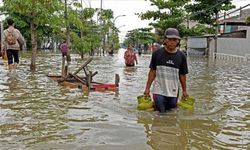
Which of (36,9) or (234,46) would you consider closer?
(36,9)

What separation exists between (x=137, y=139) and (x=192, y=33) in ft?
123

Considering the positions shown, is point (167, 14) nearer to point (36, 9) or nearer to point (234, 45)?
point (234, 45)

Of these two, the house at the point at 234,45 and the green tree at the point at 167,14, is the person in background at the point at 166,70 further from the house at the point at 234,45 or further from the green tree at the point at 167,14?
the green tree at the point at 167,14

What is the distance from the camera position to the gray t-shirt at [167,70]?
22.2ft

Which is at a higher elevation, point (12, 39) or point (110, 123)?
point (12, 39)

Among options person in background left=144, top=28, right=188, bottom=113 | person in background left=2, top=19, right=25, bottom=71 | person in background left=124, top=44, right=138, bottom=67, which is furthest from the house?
person in background left=144, top=28, right=188, bottom=113

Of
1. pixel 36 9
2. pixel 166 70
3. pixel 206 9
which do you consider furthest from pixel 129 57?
pixel 206 9

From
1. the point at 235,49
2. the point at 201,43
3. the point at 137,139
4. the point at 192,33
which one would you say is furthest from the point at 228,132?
the point at 201,43

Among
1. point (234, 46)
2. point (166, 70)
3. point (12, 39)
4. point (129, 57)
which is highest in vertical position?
point (12, 39)

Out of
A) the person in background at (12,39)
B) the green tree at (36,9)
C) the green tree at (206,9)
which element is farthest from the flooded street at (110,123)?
the green tree at (206,9)

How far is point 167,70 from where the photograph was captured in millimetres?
6809

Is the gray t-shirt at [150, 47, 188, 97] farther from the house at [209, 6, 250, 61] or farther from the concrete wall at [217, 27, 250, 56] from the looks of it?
the concrete wall at [217, 27, 250, 56]

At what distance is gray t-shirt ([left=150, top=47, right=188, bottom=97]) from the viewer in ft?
22.2

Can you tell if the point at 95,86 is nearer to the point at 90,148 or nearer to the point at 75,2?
the point at 90,148
